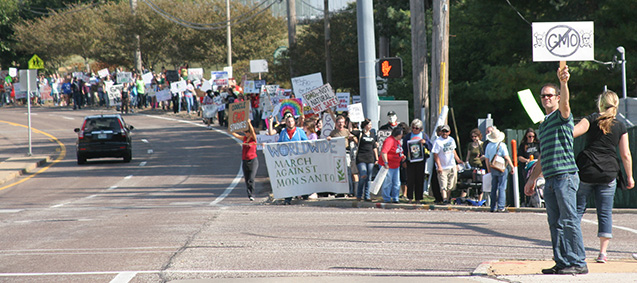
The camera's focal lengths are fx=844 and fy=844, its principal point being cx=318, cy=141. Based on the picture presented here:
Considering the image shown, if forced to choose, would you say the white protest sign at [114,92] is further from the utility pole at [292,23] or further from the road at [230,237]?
the road at [230,237]

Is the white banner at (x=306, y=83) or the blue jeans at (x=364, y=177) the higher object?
the white banner at (x=306, y=83)

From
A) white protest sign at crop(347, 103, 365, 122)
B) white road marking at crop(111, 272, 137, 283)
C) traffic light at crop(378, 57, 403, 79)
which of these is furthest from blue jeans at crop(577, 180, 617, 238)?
traffic light at crop(378, 57, 403, 79)

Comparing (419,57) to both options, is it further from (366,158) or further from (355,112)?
(366,158)

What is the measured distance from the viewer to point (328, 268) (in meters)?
8.84

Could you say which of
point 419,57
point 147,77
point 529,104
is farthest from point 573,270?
point 147,77

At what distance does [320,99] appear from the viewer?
20.9m

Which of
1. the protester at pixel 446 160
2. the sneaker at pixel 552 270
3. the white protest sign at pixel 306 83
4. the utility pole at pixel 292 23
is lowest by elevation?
the sneaker at pixel 552 270

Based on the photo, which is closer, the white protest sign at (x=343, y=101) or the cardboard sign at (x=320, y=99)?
the cardboard sign at (x=320, y=99)

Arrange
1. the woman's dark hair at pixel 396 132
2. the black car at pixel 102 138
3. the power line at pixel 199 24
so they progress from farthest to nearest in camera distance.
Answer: the power line at pixel 199 24 < the black car at pixel 102 138 < the woman's dark hair at pixel 396 132

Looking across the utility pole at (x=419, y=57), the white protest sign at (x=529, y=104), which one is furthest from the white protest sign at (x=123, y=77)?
the white protest sign at (x=529, y=104)

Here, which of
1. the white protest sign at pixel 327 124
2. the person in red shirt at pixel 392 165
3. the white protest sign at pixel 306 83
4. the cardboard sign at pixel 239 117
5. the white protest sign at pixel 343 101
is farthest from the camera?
the white protest sign at pixel 343 101

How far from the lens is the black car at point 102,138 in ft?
93.2

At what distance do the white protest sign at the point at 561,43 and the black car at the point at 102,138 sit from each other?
18596 millimetres

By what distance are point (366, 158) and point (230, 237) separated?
6.02 metres
